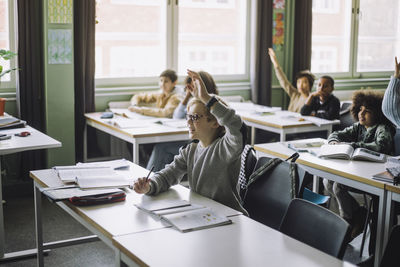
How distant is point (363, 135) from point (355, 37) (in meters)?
3.80

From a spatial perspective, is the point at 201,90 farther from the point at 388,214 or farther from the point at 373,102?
the point at 373,102

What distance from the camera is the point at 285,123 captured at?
4.67 meters

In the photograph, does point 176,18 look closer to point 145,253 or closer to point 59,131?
point 59,131

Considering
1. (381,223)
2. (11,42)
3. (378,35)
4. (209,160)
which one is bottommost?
(381,223)

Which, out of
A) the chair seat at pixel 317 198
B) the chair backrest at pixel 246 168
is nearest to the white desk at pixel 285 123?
the chair seat at pixel 317 198

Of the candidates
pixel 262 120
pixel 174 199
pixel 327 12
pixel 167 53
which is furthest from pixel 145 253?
pixel 327 12

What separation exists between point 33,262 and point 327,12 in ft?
16.5

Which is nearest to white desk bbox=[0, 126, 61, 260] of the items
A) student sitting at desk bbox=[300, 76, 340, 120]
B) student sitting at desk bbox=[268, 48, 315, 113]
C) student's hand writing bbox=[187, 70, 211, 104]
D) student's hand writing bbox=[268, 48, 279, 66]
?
student's hand writing bbox=[187, 70, 211, 104]

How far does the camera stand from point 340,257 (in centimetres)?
181

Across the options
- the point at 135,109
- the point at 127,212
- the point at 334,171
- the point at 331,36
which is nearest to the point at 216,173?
the point at 127,212

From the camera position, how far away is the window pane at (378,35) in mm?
7293

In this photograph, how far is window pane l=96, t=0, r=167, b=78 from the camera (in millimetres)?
5504

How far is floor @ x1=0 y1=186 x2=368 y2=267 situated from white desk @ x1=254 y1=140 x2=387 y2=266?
641 mm

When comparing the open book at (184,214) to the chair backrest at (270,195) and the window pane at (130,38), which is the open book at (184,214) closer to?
the chair backrest at (270,195)
